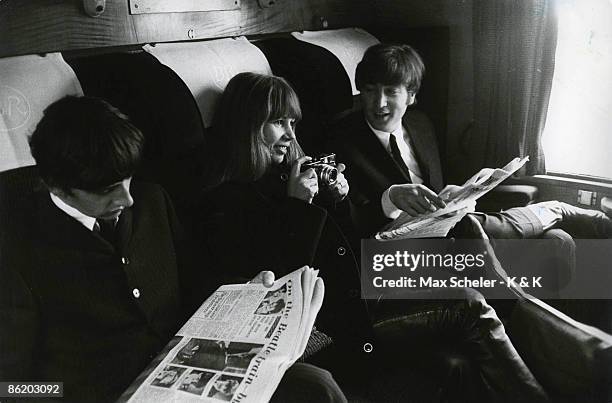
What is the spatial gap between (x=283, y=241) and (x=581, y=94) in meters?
0.60

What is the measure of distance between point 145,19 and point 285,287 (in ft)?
1.63

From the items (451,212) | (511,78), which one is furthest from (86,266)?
(511,78)

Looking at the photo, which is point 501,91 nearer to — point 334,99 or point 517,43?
point 517,43

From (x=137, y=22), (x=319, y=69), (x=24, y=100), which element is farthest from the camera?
(x=319, y=69)

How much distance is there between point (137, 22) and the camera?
36.3 inches

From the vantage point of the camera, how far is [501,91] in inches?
41.1

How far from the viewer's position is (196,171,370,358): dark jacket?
3.17ft

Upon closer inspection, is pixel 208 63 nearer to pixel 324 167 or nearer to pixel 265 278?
pixel 324 167

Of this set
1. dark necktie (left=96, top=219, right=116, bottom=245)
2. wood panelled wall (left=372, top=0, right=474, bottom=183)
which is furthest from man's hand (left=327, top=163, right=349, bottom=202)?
dark necktie (left=96, top=219, right=116, bottom=245)

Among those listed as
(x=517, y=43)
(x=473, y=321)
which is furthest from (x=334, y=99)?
(x=473, y=321)

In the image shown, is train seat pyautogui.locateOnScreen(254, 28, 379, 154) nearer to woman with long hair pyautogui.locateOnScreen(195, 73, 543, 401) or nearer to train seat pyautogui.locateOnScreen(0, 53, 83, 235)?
woman with long hair pyautogui.locateOnScreen(195, 73, 543, 401)

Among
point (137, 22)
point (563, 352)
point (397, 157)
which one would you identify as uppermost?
point (137, 22)

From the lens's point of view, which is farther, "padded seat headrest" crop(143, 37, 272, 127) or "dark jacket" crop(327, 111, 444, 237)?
"dark jacket" crop(327, 111, 444, 237)

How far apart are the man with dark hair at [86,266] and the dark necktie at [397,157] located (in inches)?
16.0
